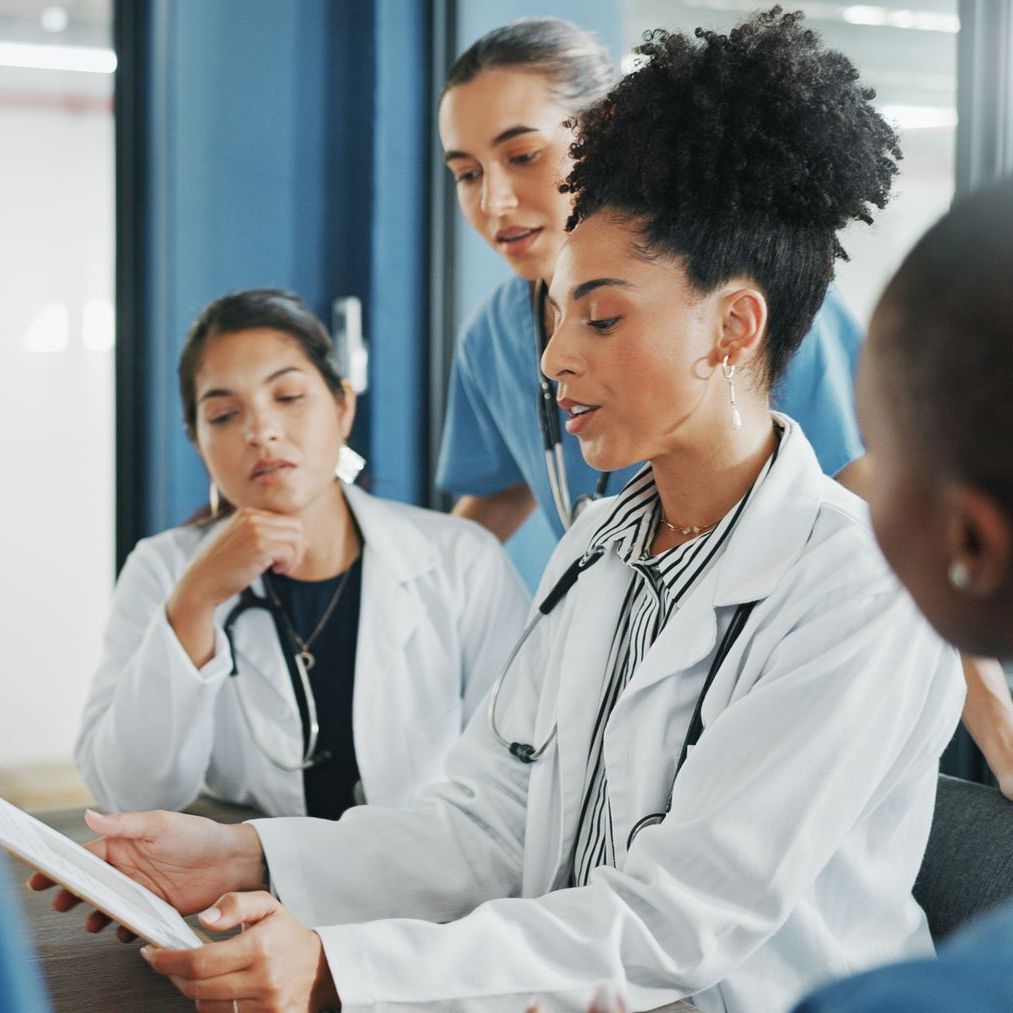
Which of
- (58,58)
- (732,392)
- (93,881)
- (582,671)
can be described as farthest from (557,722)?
(58,58)

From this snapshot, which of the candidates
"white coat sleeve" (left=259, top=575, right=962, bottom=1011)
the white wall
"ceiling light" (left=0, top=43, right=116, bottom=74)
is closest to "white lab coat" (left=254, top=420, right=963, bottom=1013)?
"white coat sleeve" (left=259, top=575, right=962, bottom=1011)

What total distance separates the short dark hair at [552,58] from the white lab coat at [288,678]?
69 cm

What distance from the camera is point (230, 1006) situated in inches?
38.6

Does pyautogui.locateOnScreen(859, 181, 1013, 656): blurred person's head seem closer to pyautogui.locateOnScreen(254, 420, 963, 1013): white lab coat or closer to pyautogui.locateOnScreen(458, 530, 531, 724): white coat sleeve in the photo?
pyautogui.locateOnScreen(254, 420, 963, 1013): white lab coat

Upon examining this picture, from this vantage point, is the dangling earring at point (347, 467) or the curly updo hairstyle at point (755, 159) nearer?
the curly updo hairstyle at point (755, 159)

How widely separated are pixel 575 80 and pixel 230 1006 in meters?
1.43

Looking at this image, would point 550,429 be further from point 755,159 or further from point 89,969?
point 89,969

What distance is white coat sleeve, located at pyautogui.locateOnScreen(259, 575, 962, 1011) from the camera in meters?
0.98

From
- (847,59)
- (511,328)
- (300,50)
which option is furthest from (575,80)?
(300,50)

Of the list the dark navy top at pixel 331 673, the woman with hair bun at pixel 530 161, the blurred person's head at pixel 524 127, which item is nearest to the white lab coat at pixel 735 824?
the dark navy top at pixel 331 673

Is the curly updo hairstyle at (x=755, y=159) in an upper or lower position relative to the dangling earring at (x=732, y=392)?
upper

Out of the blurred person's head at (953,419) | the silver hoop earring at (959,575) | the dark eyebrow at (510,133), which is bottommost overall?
the silver hoop earring at (959,575)

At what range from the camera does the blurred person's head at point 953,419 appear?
1.69 ft

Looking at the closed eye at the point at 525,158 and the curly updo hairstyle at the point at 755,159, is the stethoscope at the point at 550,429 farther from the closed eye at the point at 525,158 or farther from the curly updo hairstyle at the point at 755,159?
the curly updo hairstyle at the point at 755,159
